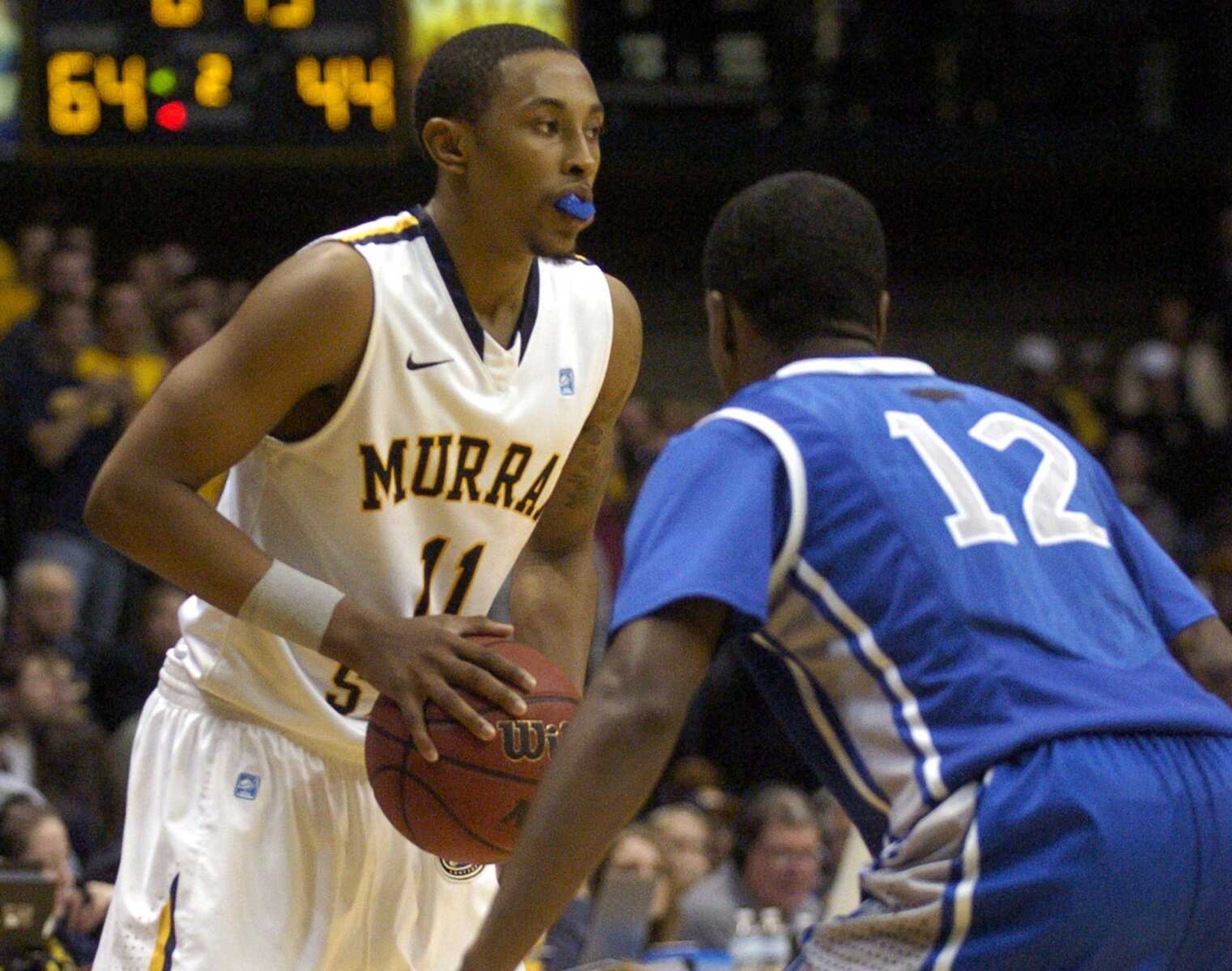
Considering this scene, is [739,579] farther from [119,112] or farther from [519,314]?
[119,112]

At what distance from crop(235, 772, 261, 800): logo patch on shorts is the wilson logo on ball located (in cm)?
53

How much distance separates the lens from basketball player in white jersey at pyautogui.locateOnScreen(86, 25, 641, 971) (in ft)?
11.4

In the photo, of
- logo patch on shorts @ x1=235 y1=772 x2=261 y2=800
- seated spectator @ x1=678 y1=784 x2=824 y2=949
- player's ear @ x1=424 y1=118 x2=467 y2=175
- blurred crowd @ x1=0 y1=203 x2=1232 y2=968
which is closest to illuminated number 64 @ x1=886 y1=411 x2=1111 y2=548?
player's ear @ x1=424 y1=118 x2=467 y2=175

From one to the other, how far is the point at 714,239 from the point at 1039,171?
1150 centimetres

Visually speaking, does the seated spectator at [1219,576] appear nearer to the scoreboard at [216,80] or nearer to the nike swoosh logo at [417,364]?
the scoreboard at [216,80]

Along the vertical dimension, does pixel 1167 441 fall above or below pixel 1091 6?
below

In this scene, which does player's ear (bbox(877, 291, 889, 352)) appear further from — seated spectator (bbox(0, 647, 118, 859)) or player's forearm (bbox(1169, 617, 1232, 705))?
seated spectator (bbox(0, 647, 118, 859))

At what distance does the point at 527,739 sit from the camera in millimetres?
3408

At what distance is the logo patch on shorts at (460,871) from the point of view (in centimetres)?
374

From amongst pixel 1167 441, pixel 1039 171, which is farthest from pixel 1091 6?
pixel 1167 441

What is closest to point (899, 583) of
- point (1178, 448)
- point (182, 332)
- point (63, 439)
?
→ point (63, 439)

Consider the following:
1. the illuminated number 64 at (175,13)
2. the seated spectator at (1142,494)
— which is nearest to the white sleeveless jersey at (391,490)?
the illuminated number 64 at (175,13)

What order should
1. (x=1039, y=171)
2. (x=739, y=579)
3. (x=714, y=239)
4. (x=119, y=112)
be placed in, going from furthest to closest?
(x=1039, y=171), (x=119, y=112), (x=714, y=239), (x=739, y=579)

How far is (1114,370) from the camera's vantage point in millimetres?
14344
